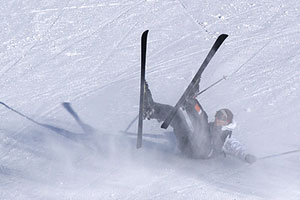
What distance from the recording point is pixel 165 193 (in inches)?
261

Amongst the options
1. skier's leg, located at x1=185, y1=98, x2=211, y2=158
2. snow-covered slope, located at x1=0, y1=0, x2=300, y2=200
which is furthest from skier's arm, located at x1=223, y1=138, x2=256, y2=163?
skier's leg, located at x1=185, y1=98, x2=211, y2=158

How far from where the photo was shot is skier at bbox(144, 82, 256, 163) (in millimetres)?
6844

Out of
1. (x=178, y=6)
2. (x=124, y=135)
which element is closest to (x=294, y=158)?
(x=124, y=135)

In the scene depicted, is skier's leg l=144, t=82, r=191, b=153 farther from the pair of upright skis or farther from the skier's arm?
the skier's arm

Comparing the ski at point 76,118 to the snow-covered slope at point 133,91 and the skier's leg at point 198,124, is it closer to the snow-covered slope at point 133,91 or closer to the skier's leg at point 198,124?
the snow-covered slope at point 133,91

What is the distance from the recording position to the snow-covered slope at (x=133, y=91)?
6.82m

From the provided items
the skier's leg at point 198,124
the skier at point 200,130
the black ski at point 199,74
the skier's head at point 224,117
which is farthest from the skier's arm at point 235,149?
the black ski at point 199,74

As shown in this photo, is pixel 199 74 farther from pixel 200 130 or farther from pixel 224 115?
pixel 200 130

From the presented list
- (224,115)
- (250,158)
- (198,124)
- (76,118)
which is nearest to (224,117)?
(224,115)

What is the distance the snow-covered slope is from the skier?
20 cm

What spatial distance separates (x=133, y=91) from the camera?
31.2 ft

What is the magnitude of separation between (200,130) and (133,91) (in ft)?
9.16

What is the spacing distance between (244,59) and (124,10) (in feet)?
10.8

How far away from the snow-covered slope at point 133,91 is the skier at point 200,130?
0.67 feet
